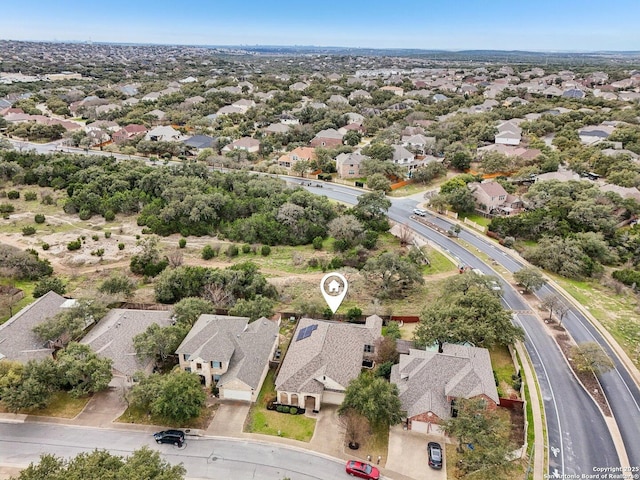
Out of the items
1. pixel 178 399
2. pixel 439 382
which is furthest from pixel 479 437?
pixel 178 399

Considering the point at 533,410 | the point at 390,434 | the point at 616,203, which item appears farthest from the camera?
the point at 616,203

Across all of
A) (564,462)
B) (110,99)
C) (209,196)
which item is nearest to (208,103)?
(110,99)

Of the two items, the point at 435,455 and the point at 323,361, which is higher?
the point at 323,361

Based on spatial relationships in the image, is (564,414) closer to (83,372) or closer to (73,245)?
(83,372)

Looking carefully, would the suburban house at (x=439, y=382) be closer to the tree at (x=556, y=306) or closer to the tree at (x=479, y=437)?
the tree at (x=479, y=437)

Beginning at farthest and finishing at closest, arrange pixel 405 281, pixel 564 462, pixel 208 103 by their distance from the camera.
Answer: pixel 208 103 → pixel 405 281 → pixel 564 462

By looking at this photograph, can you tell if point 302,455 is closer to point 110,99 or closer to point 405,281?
point 405,281
